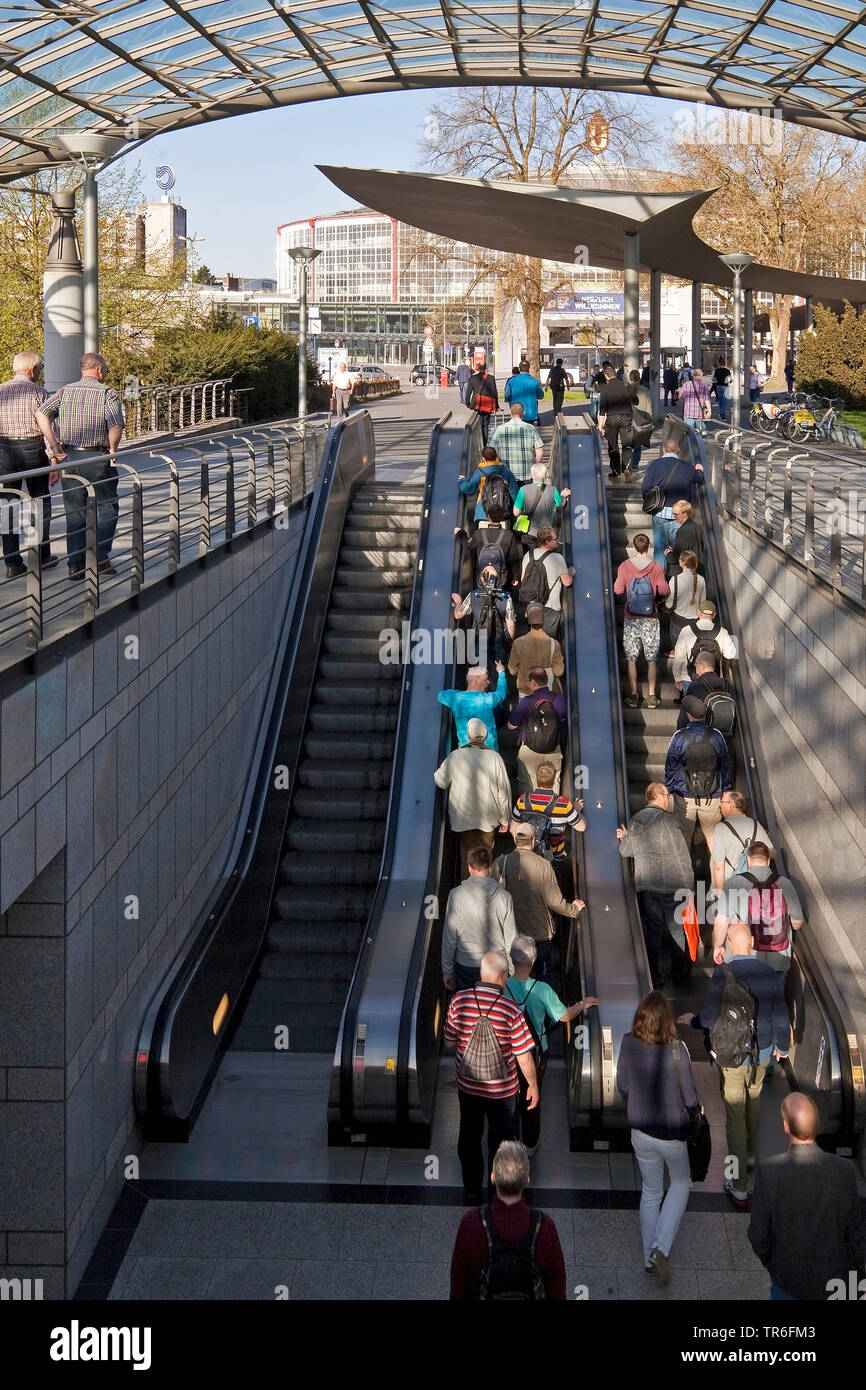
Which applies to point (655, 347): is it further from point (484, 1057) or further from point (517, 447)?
point (484, 1057)

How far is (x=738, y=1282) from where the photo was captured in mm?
7613

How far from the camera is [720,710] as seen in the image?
11945 mm

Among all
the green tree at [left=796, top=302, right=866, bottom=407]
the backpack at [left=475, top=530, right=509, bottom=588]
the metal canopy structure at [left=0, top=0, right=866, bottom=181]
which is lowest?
the backpack at [left=475, top=530, right=509, bottom=588]

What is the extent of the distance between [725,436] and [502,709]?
21.7ft

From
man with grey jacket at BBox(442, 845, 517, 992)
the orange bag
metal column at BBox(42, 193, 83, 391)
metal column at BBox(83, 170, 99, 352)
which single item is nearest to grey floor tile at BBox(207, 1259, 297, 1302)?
man with grey jacket at BBox(442, 845, 517, 992)

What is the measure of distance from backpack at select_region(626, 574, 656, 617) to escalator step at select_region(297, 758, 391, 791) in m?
2.58

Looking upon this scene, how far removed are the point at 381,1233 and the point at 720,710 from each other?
537cm

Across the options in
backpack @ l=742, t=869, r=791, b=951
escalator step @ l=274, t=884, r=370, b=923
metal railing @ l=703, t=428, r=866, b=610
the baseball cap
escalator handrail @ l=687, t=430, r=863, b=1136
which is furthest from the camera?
escalator step @ l=274, t=884, r=370, b=923

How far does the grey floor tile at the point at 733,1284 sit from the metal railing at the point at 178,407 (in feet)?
73.4

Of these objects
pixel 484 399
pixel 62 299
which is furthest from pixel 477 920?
pixel 62 299

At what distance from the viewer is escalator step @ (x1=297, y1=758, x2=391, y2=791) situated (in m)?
13.3

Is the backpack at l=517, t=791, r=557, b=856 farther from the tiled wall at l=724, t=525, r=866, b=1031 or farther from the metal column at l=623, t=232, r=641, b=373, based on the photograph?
the metal column at l=623, t=232, r=641, b=373

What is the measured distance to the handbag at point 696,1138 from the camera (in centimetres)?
741

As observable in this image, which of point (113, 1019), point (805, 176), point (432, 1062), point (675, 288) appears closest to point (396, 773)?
point (432, 1062)
